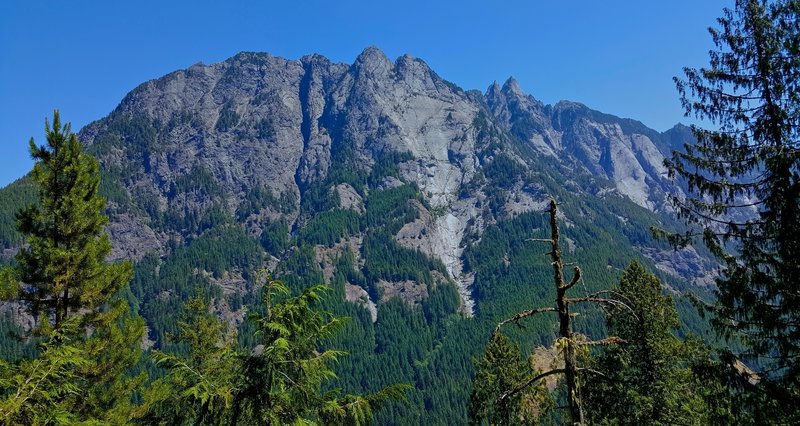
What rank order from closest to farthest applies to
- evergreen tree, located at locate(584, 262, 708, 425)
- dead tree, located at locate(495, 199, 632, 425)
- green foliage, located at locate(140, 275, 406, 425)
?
dead tree, located at locate(495, 199, 632, 425), green foliage, located at locate(140, 275, 406, 425), evergreen tree, located at locate(584, 262, 708, 425)

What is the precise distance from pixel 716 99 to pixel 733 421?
936cm

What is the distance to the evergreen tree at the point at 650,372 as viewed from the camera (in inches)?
842

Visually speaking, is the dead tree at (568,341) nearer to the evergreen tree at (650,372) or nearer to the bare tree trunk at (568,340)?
the bare tree trunk at (568,340)

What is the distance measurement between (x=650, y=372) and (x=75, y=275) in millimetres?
24516

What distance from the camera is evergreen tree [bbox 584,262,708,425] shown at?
21.4 m

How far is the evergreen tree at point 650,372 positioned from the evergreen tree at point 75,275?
19209mm

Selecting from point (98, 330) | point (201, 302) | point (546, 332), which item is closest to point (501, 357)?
point (201, 302)

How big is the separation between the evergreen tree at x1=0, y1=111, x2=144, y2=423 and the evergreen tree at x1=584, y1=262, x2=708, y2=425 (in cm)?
1921

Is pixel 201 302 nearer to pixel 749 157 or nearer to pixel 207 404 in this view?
pixel 207 404

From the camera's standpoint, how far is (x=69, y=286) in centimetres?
1695

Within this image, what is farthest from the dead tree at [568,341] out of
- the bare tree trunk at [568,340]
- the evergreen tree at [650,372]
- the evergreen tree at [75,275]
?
the evergreen tree at [75,275]

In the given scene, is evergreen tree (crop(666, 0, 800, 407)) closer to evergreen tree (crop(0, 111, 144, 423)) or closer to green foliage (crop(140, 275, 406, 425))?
green foliage (crop(140, 275, 406, 425))

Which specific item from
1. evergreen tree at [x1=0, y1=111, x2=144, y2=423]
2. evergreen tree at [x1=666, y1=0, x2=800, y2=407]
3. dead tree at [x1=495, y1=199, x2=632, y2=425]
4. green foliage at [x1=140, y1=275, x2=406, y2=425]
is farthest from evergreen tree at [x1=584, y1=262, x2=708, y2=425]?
evergreen tree at [x1=0, y1=111, x2=144, y2=423]

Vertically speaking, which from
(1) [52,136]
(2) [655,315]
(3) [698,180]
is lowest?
(2) [655,315]
